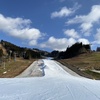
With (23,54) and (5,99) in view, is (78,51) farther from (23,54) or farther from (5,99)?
(5,99)

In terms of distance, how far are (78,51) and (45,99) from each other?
359ft

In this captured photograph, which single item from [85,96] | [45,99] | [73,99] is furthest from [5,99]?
[85,96]

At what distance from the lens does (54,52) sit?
19750cm

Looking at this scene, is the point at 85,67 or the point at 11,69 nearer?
the point at 11,69

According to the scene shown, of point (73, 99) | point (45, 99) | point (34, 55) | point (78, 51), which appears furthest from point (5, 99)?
point (34, 55)

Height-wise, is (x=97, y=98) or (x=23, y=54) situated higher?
(x=23, y=54)

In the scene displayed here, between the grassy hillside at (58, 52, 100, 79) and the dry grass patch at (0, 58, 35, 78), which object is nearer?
the dry grass patch at (0, 58, 35, 78)

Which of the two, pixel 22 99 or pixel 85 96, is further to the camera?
pixel 85 96

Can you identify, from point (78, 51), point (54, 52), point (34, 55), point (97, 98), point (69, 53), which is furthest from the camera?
point (54, 52)

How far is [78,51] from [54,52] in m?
78.5

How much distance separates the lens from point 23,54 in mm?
122688

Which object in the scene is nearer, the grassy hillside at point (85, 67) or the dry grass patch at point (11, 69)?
the dry grass patch at point (11, 69)

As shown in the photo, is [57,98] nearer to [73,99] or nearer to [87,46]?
[73,99]

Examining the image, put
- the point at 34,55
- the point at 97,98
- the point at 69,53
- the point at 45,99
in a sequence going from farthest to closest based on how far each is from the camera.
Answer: the point at 34,55, the point at 69,53, the point at 97,98, the point at 45,99
